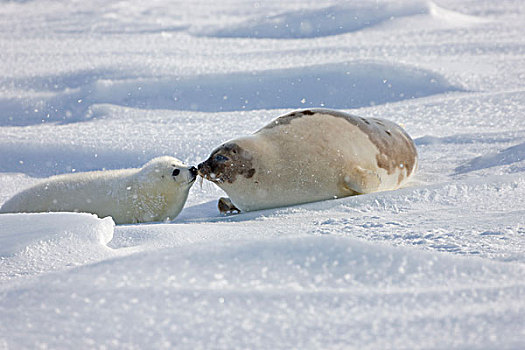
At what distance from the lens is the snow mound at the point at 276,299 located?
1.04 m

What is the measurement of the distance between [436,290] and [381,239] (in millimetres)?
647

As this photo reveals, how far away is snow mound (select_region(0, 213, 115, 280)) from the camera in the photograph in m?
1.64

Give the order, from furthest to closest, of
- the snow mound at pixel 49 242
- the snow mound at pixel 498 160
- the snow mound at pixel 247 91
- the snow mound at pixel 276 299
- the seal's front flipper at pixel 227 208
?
the snow mound at pixel 247 91 < the snow mound at pixel 498 160 < the seal's front flipper at pixel 227 208 < the snow mound at pixel 49 242 < the snow mound at pixel 276 299

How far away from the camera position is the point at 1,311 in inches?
46.6

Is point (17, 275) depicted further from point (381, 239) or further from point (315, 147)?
point (315, 147)

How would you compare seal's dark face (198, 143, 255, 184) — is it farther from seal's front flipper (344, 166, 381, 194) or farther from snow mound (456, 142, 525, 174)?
snow mound (456, 142, 525, 174)

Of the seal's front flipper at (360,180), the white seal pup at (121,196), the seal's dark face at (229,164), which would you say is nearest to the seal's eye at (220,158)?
the seal's dark face at (229,164)

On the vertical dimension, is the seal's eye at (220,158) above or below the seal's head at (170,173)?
above

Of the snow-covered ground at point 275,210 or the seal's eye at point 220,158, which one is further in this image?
the seal's eye at point 220,158

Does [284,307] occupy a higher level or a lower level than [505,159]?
higher

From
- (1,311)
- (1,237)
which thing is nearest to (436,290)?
(1,311)

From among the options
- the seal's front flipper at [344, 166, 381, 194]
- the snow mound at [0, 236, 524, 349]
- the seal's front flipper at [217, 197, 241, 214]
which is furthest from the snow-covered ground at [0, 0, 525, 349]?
the seal's front flipper at [344, 166, 381, 194]

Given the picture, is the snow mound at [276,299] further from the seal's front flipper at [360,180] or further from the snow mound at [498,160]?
the snow mound at [498,160]

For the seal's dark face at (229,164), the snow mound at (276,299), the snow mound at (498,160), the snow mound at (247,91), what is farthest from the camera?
the snow mound at (247,91)
